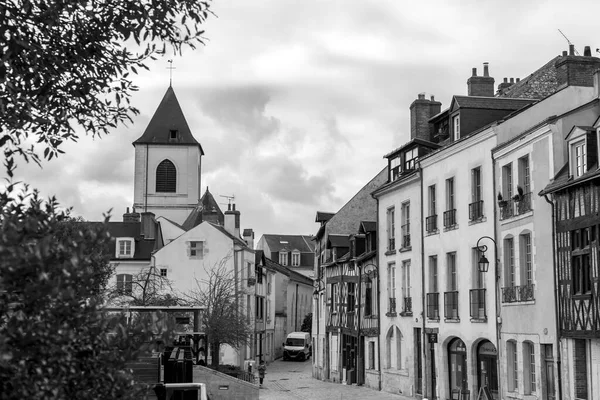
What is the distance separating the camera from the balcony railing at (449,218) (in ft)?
90.4

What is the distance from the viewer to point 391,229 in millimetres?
33562

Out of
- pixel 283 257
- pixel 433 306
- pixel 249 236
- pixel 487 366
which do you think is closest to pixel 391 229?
pixel 433 306

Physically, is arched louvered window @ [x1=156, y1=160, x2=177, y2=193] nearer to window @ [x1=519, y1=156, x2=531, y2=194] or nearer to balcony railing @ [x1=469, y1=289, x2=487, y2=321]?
balcony railing @ [x1=469, y1=289, x2=487, y2=321]

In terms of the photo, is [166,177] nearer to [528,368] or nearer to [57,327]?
[528,368]

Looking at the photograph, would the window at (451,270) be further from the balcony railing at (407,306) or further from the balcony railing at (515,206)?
the balcony railing at (515,206)

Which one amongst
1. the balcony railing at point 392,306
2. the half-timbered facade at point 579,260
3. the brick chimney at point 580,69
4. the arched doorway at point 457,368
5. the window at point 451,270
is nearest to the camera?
the half-timbered facade at point 579,260

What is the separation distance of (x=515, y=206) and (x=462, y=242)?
12.0ft

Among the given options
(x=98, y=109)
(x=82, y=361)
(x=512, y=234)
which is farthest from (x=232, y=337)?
(x=82, y=361)

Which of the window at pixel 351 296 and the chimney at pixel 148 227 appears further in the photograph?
the chimney at pixel 148 227

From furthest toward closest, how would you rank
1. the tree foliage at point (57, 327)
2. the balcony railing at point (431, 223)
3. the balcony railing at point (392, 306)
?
the balcony railing at point (392, 306), the balcony railing at point (431, 223), the tree foliage at point (57, 327)

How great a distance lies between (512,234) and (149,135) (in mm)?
52208

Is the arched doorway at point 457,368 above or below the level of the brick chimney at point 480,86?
below

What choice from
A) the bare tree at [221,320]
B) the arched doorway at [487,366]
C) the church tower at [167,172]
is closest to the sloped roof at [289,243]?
the church tower at [167,172]

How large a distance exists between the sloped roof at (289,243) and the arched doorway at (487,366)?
6737 cm
